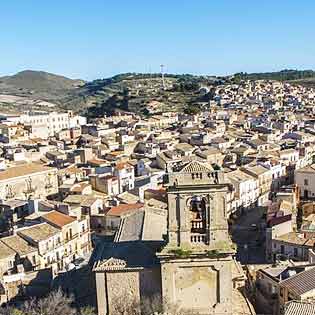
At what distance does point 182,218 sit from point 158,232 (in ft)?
17.3

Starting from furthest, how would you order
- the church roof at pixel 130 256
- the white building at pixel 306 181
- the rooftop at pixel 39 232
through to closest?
the white building at pixel 306 181 → the rooftop at pixel 39 232 → the church roof at pixel 130 256

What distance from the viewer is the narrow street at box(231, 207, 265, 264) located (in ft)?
110

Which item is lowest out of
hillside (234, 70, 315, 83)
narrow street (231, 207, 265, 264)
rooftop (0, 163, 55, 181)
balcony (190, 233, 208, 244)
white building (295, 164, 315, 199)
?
narrow street (231, 207, 265, 264)

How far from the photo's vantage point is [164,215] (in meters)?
27.1

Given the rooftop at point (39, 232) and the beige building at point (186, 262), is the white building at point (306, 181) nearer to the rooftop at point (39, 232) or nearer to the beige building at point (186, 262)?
the rooftop at point (39, 232)

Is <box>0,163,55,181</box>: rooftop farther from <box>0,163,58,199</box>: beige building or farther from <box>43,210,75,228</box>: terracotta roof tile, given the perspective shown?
<box>43,210,75,228</box>: terracotta roof tile

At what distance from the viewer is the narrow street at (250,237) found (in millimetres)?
33653

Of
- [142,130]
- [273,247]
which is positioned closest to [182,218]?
[273,247]

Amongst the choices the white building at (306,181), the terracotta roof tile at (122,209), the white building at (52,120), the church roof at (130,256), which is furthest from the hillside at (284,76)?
the church roof at (130,256)

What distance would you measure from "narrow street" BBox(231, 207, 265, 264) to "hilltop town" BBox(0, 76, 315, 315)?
4.5 inches

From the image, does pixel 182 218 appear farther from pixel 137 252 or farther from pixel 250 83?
pixel 250 83

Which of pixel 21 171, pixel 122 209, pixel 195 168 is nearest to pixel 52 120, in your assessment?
pixel 21 171

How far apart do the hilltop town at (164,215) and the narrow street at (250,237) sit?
0.12 meters

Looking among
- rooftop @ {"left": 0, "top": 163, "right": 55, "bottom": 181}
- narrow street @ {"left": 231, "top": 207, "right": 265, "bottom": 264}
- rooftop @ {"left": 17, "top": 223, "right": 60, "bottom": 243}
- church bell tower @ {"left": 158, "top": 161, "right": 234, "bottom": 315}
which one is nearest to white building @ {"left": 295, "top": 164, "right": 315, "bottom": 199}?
narrow street @ {"left": 231, "top": 207, "right": 265, "bottom": 264}
